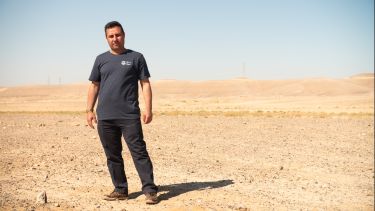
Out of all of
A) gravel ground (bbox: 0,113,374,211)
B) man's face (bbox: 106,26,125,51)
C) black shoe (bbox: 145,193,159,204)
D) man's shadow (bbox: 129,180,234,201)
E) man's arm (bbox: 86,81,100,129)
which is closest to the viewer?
man's face (bbox: 106,26,125,51)

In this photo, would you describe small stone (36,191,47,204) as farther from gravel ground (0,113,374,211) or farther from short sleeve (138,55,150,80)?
short sleeve (138,55,150,80)

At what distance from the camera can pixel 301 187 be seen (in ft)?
21.5

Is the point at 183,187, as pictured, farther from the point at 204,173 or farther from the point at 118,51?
the point at 118,51

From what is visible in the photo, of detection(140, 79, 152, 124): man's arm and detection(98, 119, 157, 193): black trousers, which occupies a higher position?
detection(140, 79, 152, 124): man's arm

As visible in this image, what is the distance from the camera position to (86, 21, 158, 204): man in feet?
16.0

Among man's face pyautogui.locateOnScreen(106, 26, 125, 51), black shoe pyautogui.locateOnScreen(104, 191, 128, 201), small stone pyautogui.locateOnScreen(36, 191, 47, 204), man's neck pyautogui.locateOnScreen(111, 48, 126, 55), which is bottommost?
black shoe pyautogui.locateOnScreen(104, 191, 128, 201)

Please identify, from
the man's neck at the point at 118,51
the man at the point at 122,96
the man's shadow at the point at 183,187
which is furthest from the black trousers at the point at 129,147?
the man's neck at the point at 118,51

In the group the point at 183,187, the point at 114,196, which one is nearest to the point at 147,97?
the point at 114,196

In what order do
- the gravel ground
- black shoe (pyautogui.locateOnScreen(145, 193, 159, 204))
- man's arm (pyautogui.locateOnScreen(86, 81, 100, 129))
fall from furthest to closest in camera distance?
the gravel ground → man's arm (pyautogui.locateOnScreen(86, 81, 100, 129)) → black shoe (pyautogui.locateOnScreen(145, 193, 159, 204))

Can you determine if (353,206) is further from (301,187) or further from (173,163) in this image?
(173,163)

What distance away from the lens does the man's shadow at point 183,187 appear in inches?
217

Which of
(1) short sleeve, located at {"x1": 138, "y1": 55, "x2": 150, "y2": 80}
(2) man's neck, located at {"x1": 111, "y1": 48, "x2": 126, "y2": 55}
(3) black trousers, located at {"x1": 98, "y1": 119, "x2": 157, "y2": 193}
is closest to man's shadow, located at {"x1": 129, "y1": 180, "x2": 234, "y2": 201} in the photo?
(3) black trousers, located at {"x1": 98, "y1": 119, "x2": 157, "y2": 193}

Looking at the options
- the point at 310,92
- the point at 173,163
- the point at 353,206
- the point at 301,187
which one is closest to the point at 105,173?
the point at 173,163

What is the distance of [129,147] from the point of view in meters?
5.02
